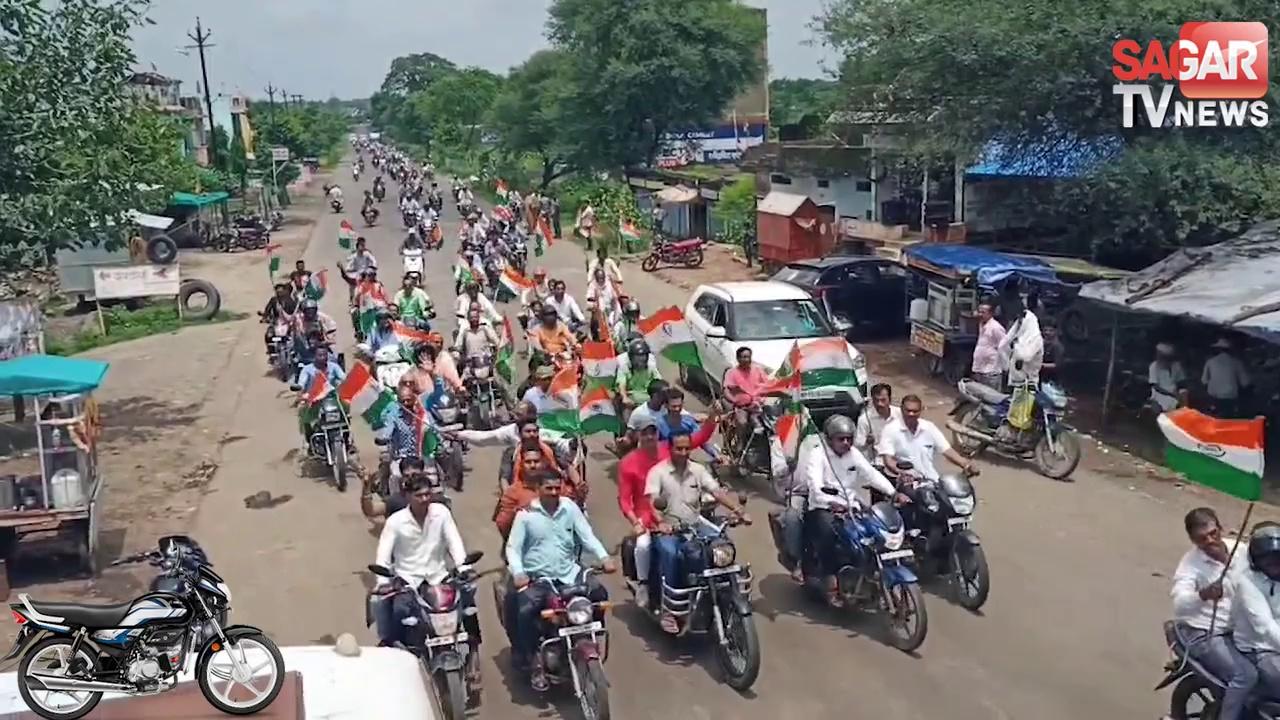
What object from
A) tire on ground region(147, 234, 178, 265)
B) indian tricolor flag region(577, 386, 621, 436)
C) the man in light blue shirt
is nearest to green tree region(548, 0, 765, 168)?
tire on ground region(147, 234, 178, 265)

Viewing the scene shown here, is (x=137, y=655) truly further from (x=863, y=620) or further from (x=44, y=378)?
(x=44, y=378)

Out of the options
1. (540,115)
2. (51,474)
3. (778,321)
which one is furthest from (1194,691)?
(540,115)

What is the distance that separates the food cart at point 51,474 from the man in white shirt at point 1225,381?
1111 centimetres

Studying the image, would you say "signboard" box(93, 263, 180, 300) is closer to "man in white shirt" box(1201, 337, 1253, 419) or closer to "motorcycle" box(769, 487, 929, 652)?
"man in white shirt" box(1201, 337, 1253, 419)

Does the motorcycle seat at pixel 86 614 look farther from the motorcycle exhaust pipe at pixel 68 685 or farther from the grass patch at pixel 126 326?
the grass patch at pixel 126 326

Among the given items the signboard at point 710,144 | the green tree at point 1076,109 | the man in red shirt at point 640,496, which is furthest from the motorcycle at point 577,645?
the signboard at point 710,144

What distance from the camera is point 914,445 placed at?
364 inches

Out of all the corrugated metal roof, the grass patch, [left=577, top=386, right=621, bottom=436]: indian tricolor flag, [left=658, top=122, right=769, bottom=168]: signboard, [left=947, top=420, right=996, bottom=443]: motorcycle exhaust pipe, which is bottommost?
the grass patch

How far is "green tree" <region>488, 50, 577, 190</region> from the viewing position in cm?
4938

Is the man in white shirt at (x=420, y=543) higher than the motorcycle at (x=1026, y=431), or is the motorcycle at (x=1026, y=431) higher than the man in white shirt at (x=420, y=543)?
the man in white shirt at (x=420, y=543)

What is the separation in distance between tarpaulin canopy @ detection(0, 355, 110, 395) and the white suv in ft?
21.9

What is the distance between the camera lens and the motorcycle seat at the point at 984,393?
515 inches

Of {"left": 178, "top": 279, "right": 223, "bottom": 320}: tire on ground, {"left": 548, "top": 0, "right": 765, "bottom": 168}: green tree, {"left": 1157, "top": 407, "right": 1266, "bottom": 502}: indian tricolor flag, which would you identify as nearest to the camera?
{"left": 1157, "top": 407, "right": 1266, "bottom": 502}: indian tricolor flag

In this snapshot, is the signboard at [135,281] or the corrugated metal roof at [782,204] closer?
Answer: the signboard at [135,281]
